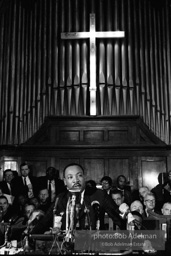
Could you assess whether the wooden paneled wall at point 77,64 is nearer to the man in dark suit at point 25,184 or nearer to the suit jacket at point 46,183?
the man in dark suit at point 25,184

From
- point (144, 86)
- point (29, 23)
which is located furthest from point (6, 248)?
point (29, 23)

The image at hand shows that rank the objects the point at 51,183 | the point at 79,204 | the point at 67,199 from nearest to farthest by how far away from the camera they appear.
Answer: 1. the point at 79,204
2. the point at 67,199
3. the point at 51,183

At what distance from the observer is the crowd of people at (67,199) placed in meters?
3.14

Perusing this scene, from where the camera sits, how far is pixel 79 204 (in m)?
3.09

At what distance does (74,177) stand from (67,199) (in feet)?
0.79

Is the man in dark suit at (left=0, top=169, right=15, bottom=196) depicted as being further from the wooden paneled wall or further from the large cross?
the large cross

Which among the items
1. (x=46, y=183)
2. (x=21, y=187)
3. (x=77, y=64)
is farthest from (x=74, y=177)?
(x=77, y=64)

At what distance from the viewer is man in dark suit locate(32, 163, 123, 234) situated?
307cm

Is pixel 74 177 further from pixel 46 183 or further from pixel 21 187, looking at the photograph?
pixel 46 183

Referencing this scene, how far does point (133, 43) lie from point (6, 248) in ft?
19.9

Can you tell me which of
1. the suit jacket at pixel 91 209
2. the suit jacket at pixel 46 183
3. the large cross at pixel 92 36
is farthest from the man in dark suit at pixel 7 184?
the suit jacket at pixel 91 209

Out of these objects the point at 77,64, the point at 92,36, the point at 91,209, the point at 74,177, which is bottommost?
the point at 91,209

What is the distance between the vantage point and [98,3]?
30.2 feet

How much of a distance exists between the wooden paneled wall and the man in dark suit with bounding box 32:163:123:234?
209 inches
